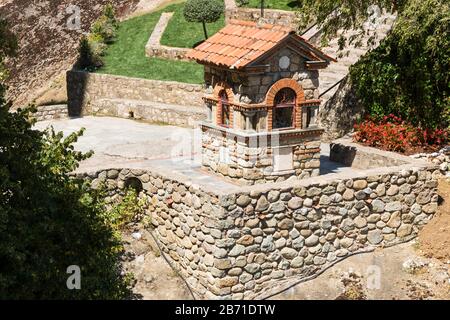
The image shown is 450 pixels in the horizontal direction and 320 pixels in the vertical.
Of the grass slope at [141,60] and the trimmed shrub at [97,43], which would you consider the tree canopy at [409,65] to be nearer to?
the grass slope at [141,60]

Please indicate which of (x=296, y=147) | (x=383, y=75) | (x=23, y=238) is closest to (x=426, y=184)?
(x=296, y=147)

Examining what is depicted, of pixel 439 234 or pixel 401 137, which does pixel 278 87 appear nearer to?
pixel 401 137

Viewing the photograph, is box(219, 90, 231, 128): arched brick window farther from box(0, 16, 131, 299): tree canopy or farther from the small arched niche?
box(0, 16, 131, 299): tree canopy

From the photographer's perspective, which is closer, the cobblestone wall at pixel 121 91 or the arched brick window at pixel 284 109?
the arched brick window at pixel 284 109

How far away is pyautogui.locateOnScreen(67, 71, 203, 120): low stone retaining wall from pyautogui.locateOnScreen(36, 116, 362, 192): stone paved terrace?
2267mm

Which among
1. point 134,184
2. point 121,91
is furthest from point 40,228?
point 121,91

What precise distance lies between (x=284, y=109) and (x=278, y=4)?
18.7m

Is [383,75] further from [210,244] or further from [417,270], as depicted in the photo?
[210,244]

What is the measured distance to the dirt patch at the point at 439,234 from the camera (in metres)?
14.1

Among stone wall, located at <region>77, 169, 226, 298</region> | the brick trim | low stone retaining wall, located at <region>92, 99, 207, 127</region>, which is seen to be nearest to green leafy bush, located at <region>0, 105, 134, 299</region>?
stone wall, located at <region>77, 169, 226, 298</region>

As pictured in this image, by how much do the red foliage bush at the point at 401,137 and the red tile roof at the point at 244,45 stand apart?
11.5ft

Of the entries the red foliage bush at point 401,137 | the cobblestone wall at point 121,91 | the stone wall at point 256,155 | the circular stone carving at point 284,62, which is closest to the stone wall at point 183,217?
the stone wall at point 256,155

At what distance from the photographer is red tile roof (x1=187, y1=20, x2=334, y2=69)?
1359 centimetres

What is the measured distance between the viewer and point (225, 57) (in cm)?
1405
